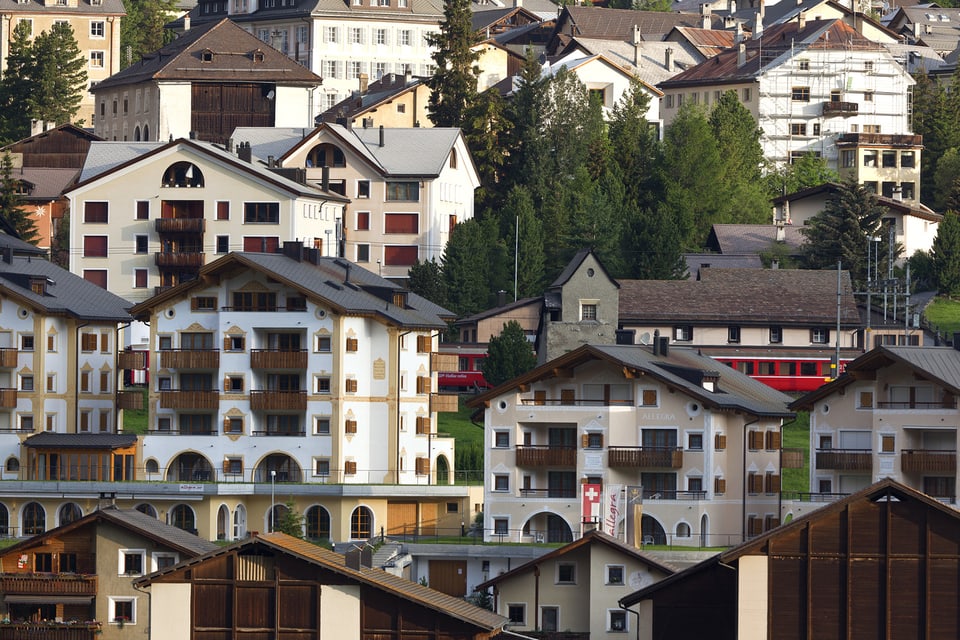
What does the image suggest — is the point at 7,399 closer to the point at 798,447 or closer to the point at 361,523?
the point at 361,523

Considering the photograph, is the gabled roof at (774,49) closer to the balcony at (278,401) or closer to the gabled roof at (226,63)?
the gabled roof at (226,63)

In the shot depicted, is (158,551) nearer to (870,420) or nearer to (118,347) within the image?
(870,420)

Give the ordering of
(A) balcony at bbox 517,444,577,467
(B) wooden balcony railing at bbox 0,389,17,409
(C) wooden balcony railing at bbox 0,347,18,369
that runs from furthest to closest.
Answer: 1. (C) wooden balcony railing at bbox 0,347,18,369
2. (B) wooden balcony railing at bbox 0,389,17,409
3. (A) balcony at bbox 517,444,577,467

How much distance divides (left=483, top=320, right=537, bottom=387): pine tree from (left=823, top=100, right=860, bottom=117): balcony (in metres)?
55.1

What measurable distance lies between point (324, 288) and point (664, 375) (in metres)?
16.7

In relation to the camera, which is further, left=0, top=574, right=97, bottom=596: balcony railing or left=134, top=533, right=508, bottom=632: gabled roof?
left=0, top=574, right=97, bottom=596: balcony railing

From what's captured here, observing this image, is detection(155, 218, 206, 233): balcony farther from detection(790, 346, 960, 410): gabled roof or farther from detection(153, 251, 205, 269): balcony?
detection(790, 346, 960, 410): gabled roof

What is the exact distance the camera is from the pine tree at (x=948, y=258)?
487ft

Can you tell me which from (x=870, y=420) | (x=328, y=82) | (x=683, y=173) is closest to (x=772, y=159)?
(x=683, y=173)

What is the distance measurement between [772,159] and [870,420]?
79.1m

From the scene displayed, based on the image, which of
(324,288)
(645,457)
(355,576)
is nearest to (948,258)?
(324,288)

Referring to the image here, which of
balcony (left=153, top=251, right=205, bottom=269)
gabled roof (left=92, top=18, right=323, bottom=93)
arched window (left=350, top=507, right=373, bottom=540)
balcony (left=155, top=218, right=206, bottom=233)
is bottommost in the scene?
arched window (left=350, top=507, right=373, bottom=540)

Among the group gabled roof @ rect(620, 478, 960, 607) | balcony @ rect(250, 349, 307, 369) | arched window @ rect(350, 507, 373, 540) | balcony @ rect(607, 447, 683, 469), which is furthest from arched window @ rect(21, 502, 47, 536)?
gabled roof @ rect(620, 478, 960, 607)

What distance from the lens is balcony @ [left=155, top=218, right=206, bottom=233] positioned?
131 meters
